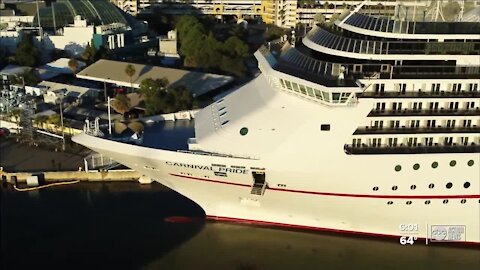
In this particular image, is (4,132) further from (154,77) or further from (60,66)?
(60,66)

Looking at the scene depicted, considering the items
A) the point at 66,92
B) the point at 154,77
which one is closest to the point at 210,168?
the point at 66,92

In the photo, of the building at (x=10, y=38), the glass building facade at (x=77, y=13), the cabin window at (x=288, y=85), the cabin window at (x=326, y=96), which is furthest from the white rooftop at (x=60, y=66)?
the cabin window at (x=326, y=96)

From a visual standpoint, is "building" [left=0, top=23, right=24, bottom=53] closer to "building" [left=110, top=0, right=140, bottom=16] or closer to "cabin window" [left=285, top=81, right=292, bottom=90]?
"building" [left=110, top=0, right=140, bottom=16]

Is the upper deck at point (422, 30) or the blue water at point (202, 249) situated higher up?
the upper deck at point (422, 30)

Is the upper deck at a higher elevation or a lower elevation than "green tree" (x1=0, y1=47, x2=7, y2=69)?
higher

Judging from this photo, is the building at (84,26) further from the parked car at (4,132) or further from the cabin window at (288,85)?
the cabin window at (288,85)

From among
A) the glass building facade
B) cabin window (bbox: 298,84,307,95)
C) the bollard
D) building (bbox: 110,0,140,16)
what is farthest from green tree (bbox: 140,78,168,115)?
building (bbox: 110,0,140,16)

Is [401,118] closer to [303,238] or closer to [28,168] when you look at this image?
[303,238]
